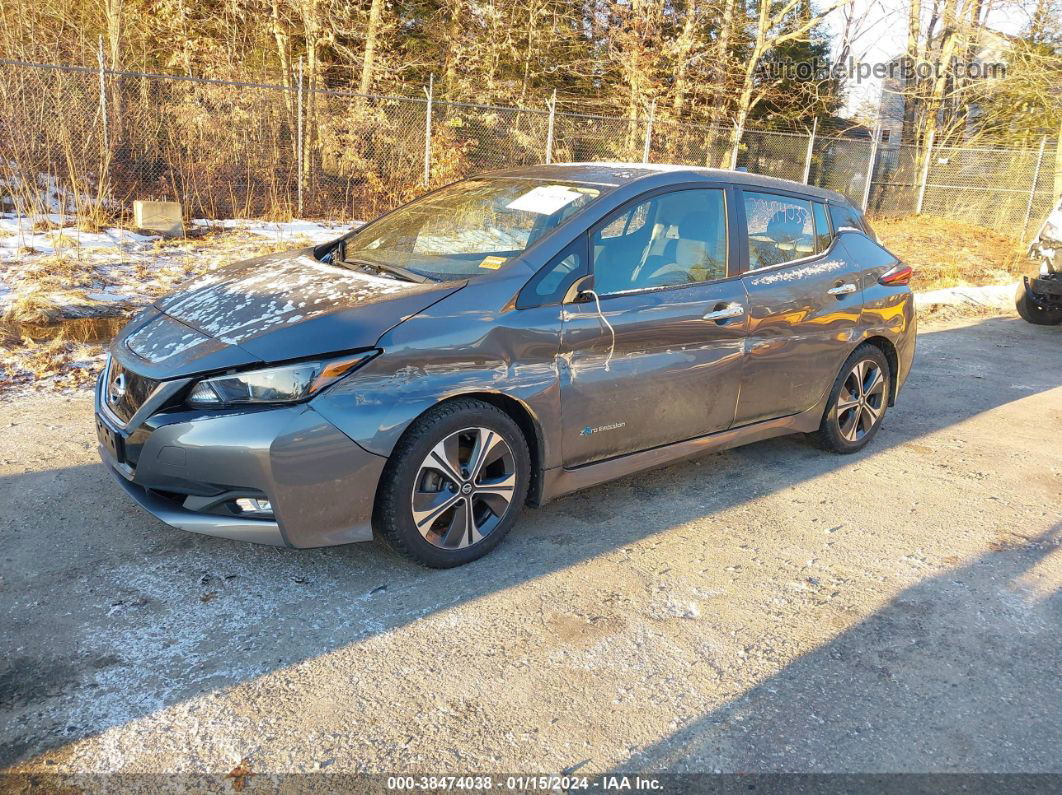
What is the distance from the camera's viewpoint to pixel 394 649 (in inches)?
119

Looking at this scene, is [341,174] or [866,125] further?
[866,125]

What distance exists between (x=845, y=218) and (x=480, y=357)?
2995 mm

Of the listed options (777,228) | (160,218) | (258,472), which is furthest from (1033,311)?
(160,218)

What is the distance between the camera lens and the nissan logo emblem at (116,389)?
3441 mm

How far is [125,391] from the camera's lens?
3402 mm

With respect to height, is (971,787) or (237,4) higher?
(237,4)

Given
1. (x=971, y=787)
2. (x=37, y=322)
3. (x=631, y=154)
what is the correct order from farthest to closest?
(x=631, y=154), (x=37, y=322), (x=971, y=787)

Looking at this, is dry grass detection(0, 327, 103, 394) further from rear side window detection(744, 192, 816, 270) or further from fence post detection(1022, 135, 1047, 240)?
fence post detection(1022, 135, 1047, 240)

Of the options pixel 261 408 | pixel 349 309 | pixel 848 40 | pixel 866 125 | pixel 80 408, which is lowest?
pixel 80 408

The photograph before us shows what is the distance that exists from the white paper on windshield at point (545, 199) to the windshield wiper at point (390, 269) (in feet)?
2.21

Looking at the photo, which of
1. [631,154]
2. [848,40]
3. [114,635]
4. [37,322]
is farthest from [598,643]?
[848,40]

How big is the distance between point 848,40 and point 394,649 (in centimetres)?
2353

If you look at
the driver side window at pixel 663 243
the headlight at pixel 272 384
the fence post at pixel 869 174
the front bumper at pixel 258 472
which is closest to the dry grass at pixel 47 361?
the front bumper at pixel 258 472

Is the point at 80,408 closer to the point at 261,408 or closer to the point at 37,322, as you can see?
the point at 37,322
